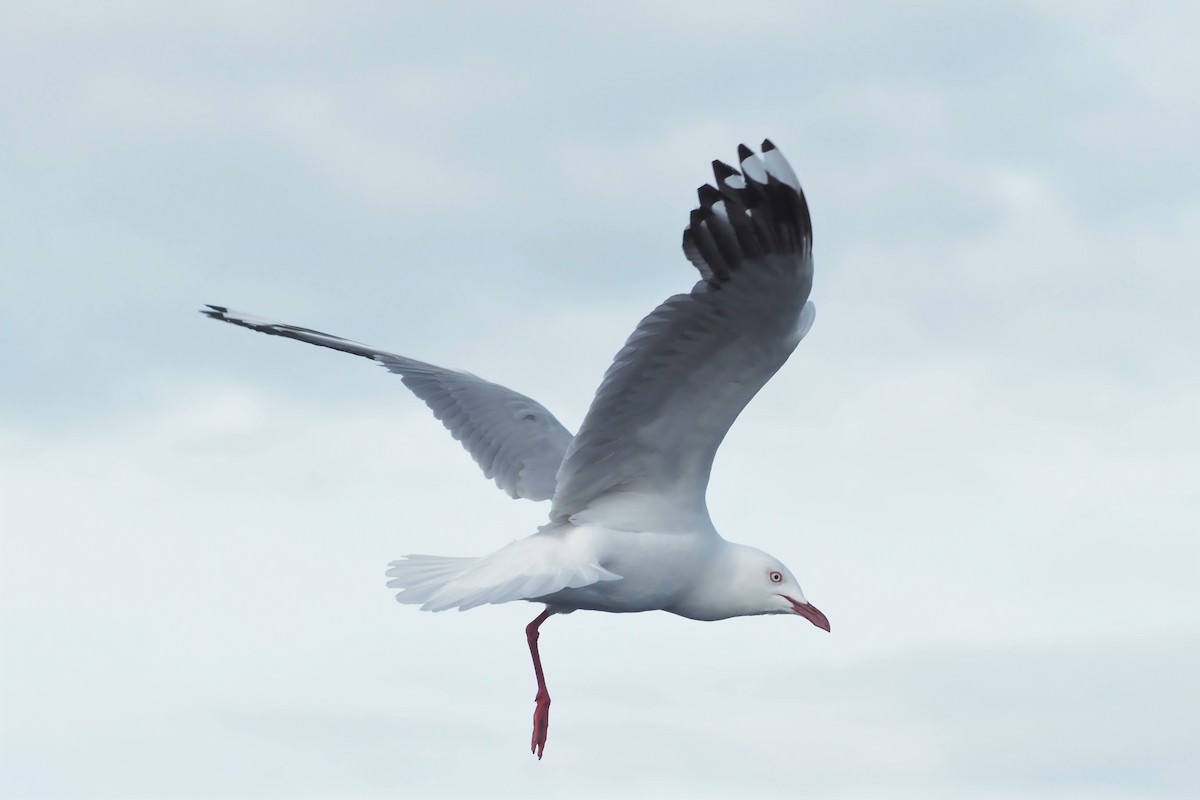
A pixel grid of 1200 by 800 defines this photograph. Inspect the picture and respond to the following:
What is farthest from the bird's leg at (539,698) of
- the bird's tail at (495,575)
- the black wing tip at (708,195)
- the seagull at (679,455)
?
the black wing tip at (708,195)

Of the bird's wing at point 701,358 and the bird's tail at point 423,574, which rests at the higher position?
the bird's wing at point 701,358

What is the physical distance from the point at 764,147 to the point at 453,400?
413 centimetres

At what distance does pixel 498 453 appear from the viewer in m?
11.7

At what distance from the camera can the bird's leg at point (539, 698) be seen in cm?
1041

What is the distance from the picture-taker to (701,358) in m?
9.02

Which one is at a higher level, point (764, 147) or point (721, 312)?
point (764, 147)

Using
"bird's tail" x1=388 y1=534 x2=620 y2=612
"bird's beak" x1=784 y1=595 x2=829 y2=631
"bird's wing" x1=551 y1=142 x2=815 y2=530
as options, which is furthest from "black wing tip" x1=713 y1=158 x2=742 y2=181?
"bird's beak" x1=784 y1=595 x2=829 y2=631

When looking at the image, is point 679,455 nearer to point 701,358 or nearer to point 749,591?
point 701,358

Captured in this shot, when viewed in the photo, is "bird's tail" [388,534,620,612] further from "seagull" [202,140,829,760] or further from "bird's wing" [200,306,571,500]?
"bird's wing" [200,306,571,500]

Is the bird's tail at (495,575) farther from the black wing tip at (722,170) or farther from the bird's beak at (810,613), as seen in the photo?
the black wing tip at (722,170)

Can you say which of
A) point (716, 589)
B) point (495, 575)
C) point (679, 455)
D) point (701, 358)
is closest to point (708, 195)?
point (701, 358)

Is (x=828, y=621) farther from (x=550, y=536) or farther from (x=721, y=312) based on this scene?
(x=721, y=312)

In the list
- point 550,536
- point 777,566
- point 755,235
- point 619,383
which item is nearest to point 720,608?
point 777,566

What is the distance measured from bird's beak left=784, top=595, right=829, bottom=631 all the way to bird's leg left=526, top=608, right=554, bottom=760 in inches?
59.3
